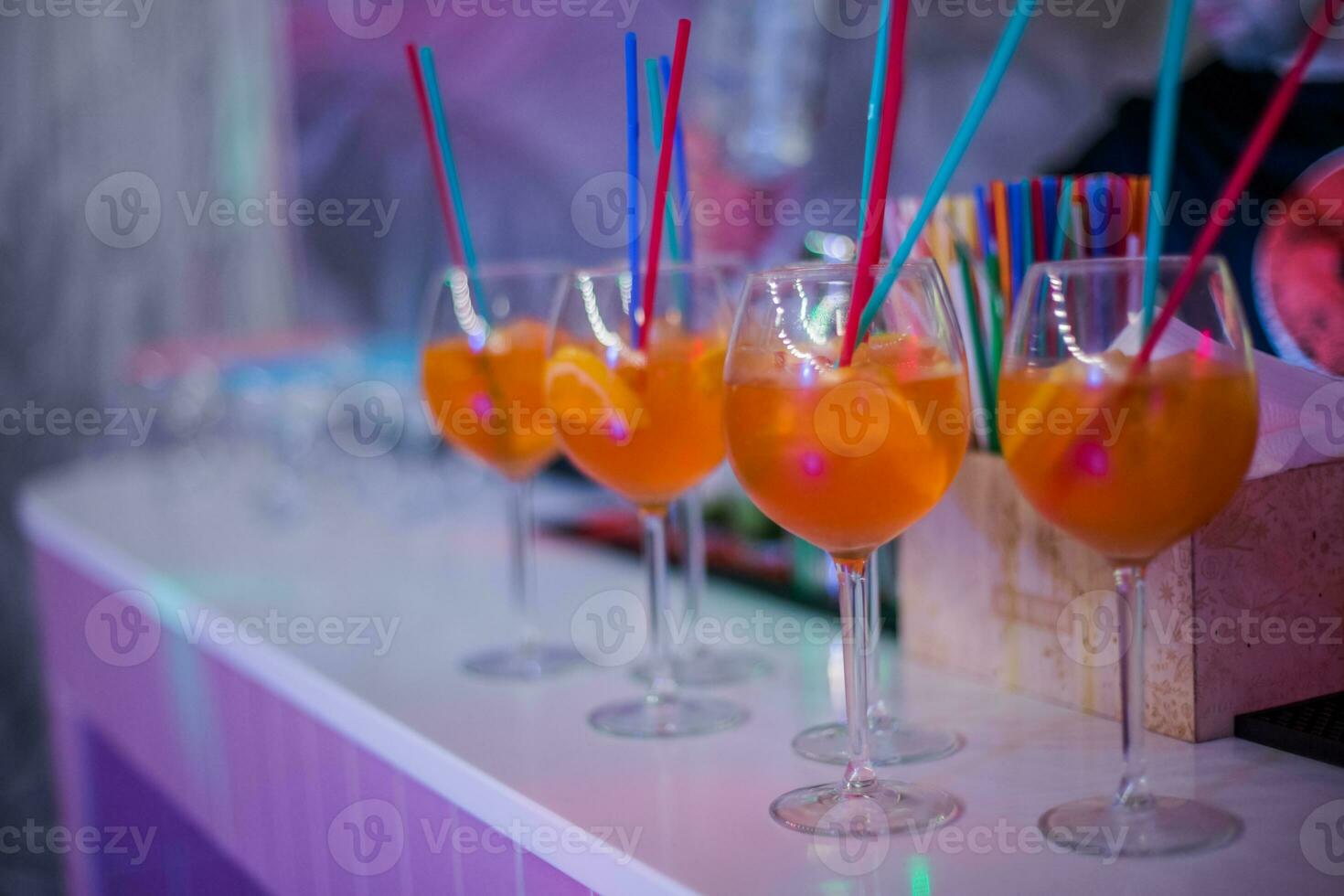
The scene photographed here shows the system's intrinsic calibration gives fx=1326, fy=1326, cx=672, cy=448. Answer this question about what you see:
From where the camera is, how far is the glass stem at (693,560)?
3.78 ft

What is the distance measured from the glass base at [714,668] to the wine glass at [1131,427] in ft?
1.26

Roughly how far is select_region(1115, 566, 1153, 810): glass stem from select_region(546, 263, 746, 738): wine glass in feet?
1.02

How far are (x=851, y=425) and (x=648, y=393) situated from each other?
239 millimetres

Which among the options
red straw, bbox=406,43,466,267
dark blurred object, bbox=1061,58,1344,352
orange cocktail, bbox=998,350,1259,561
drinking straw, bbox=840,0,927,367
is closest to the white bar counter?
orange cocktail, bbox=998,350,1259,561

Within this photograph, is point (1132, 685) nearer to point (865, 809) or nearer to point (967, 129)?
point (865, 809)

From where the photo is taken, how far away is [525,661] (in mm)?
1134

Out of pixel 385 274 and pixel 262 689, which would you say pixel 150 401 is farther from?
pixel 262 689

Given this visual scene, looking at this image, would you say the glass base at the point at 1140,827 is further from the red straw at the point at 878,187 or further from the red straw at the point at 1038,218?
the red straw at the point at 1038,218

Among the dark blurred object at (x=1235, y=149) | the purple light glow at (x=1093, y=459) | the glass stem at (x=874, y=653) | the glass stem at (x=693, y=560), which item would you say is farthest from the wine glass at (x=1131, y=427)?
the dark blurred object at (x=1235, y=149)

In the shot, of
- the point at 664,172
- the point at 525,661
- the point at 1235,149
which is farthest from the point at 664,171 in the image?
the point at 1235,149

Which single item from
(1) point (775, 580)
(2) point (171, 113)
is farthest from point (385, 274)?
(1) point (775, 580)

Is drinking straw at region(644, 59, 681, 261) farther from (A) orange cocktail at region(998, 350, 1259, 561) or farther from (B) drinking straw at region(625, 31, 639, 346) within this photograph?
(A) orange cocktail at region(998, 350, 1259, 561)

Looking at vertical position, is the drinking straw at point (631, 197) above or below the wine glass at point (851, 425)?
above

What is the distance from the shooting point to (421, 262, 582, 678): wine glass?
114 cm
